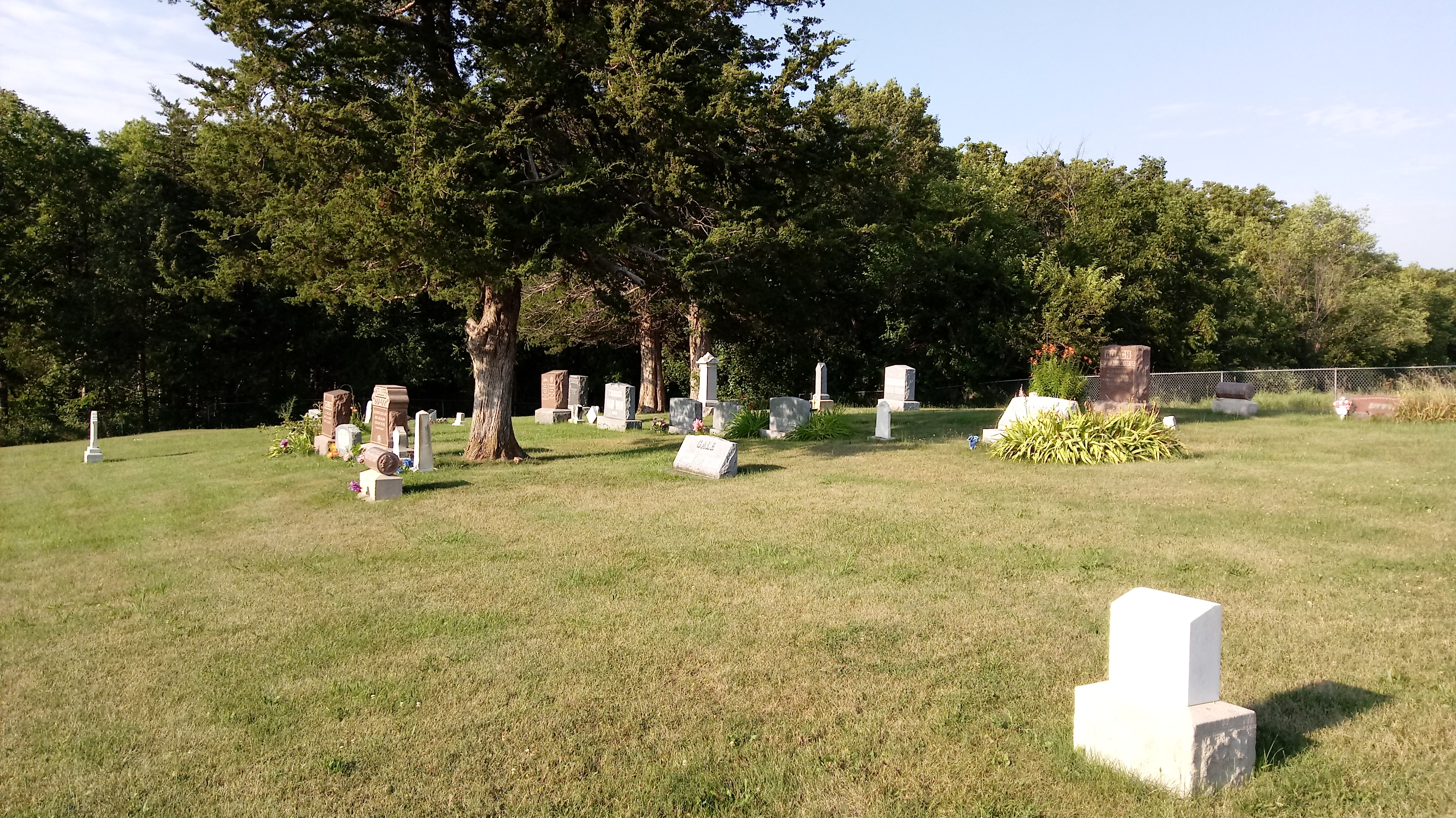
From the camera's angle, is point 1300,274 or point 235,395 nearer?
point 235,395

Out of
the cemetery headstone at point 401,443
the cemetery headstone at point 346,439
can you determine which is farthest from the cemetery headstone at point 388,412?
the cemetery headstone at point 346,439

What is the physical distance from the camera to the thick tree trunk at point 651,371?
2914 centimetres

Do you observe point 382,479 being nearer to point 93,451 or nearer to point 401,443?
point 401,443

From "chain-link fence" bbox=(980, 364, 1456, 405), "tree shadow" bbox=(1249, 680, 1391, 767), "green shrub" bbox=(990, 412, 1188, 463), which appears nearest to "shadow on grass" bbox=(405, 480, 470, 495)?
"green shrub" bbox=(990, 412, 1188, 463)

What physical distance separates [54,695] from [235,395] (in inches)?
1226

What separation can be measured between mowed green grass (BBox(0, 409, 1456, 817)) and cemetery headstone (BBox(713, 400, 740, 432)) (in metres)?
7.94

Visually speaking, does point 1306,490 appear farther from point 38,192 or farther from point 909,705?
point 38,192

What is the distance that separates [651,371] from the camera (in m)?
29.5

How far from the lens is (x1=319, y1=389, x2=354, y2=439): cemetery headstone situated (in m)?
17.8

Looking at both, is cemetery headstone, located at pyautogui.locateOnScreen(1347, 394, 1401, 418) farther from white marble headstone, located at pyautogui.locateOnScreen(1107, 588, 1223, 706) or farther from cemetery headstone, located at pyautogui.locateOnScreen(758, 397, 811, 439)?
white marble headstone, located at pyautogui.locateOnScreen(1107, 588, 1223, 706)

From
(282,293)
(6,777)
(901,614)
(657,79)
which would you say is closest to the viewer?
(6,777)

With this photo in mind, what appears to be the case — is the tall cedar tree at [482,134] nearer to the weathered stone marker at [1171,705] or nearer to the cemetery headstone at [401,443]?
the cemetery headstone at [401,443]

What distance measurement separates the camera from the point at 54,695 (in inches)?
213

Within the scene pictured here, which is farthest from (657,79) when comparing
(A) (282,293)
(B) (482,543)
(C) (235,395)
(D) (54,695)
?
(C) (235,395)
